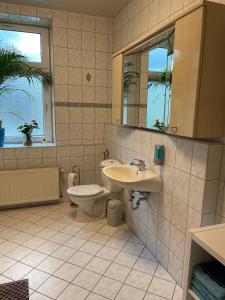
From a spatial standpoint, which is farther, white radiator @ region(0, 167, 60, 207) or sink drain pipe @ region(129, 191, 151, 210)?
white radiator @ region(0, 167, 60, 207)

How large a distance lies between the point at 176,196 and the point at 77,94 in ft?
6.51

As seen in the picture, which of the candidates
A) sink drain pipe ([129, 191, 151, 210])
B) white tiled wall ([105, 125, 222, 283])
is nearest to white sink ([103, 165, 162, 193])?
white tiled wall ([105, 125, 222, 283])

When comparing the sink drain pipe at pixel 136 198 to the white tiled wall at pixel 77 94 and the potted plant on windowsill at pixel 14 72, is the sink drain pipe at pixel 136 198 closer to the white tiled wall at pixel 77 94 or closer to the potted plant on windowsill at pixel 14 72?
the white tiled wall at pixel 77 94

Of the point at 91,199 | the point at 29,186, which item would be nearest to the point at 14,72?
the point at 29,186

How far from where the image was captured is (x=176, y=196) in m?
1.70

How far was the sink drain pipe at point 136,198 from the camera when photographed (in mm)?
2148

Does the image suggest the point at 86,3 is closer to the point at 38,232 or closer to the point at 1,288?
the point at 38,232

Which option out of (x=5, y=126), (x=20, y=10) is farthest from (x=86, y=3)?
(x=5, y=126)

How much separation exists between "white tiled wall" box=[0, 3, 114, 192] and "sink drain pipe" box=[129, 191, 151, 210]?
0.98 metres

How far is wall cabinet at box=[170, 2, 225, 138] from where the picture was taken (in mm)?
1277

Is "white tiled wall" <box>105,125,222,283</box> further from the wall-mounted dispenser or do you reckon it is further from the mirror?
the mirror

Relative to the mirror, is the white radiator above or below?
below

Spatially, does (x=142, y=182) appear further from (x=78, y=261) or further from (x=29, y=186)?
(x=29, y=186)

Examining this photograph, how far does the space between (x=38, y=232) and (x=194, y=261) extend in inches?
69.3
